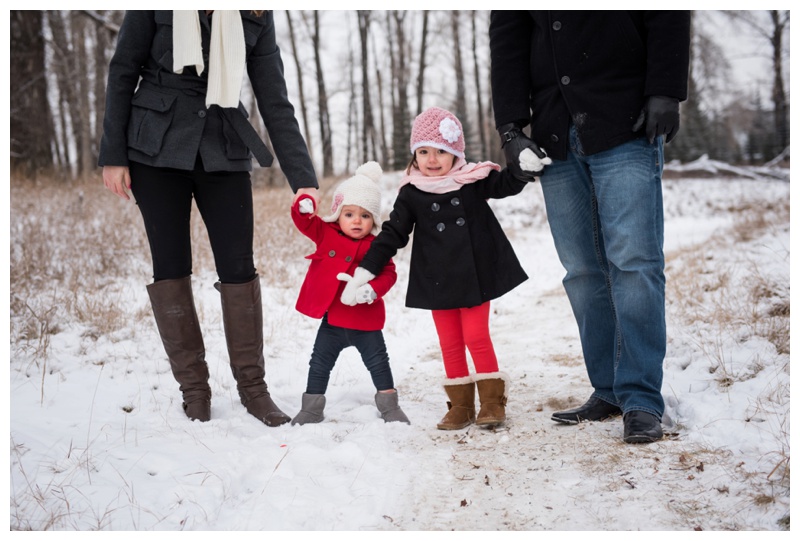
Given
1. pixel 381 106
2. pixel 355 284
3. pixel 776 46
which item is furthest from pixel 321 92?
pixel 355 284

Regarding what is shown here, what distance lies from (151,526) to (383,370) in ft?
4.93

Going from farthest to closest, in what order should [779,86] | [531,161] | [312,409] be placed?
[779,86] → [312,409] → [531,161]

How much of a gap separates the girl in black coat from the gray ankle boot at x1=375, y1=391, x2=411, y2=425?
0.25 meters

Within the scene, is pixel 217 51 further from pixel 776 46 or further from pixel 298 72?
pixel 776 46

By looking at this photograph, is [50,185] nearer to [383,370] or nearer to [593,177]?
[383,370]

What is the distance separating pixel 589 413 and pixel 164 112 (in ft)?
8.11

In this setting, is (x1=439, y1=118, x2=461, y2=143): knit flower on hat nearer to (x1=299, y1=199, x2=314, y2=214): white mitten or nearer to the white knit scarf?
(x1=299, y1=199, x2=314, y2=214): white mitten

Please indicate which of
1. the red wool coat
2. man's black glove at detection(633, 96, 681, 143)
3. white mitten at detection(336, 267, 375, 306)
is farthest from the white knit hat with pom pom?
man's black glove at detection(633, 96, 681, 143)

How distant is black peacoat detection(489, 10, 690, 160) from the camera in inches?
105

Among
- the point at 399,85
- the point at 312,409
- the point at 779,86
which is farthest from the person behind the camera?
the point at 779,86

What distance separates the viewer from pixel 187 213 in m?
3.16

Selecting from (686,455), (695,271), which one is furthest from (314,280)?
(695,271)

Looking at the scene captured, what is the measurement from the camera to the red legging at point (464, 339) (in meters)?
3.15

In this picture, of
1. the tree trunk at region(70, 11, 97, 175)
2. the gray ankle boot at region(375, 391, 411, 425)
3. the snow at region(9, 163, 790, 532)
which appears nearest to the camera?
the snow at region(9, 163, 790, 532)
